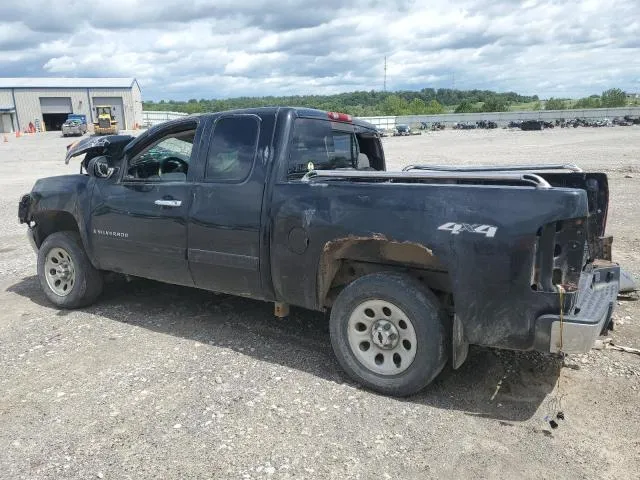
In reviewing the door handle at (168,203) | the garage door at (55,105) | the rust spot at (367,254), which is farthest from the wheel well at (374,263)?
the garage door at (55,105)

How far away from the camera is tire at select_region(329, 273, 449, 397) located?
3695mm

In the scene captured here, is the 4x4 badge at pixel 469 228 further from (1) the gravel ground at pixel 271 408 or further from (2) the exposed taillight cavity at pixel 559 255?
(1) the gravel ground at pixel 271 408

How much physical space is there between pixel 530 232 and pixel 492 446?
130cm

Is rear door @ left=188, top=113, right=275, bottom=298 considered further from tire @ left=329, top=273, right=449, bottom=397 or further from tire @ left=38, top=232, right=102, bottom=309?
tire @ left=38, top=232, right=102, bottom=309

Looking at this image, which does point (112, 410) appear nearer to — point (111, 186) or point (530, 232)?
point (111, 186)

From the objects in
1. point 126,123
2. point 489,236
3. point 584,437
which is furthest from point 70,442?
point 126,123

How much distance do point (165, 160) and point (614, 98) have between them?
400 ft

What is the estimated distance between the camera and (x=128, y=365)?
4531mm

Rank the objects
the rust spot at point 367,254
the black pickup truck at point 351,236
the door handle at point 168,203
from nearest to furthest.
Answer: the black pickup truck at point 351,236 → the rust spot at point 367,254 → the door handle at point 168,203

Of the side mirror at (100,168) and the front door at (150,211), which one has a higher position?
the side mirror at (100,168)

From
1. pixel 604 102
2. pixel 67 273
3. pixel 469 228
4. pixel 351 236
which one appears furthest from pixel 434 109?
pixel 469 228

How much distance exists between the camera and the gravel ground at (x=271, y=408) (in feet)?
10.5

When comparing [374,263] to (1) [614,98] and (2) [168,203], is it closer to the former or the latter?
(2) [168,203]

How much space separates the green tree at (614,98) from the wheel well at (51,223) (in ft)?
379
